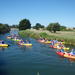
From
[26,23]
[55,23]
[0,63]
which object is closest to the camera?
[0,63]

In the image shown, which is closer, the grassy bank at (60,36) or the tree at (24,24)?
the grassy bank at (60,36)

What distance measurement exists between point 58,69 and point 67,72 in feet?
6.84

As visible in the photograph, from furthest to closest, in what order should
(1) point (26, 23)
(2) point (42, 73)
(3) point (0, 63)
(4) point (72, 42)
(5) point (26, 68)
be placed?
(1) point (26, 23), (4) point (72, 42), (3) point (0, 63), (5) point (26, 68), (2) point (42, 73)

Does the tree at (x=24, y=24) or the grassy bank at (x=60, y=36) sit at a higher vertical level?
the tree at (x=24, y=24)

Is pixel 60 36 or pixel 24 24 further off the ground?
pixel 24 24

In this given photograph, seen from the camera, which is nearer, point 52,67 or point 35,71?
point 35,71

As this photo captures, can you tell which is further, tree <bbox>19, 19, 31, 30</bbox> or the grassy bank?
tree <bbox>19, 19, 31, 30</bbox>

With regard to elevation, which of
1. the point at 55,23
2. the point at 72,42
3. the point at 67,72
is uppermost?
the point at 55,23

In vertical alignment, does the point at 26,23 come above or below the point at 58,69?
above

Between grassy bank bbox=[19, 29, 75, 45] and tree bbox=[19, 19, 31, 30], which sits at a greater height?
tree bbox=[19, 19, 31, 30]

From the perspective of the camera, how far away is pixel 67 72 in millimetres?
32219

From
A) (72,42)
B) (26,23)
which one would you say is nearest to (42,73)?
(72,42)

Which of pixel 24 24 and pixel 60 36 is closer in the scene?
pixel 60 36

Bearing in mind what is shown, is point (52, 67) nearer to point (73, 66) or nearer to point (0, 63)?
point (73, 66)
